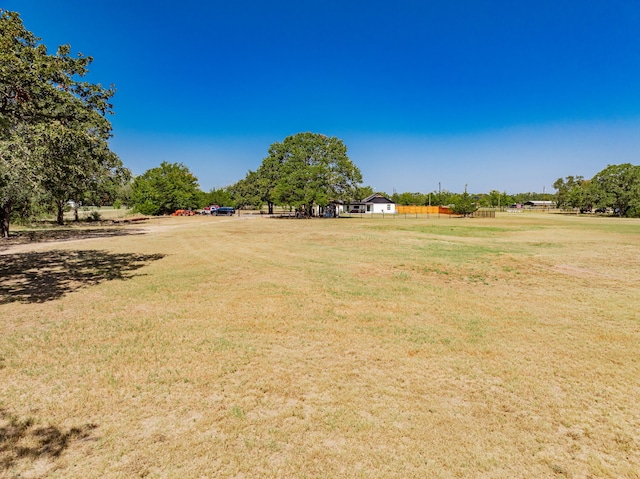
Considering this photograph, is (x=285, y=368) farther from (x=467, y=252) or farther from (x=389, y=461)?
(x=467, y=252)

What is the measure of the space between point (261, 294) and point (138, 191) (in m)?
66.3

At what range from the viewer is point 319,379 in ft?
17.6

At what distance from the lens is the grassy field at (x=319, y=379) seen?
12.1ft

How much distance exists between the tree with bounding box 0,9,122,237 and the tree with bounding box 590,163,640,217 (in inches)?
3524

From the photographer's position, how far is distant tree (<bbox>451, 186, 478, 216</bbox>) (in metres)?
69.4

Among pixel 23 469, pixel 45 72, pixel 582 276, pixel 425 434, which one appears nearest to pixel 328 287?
pixel 425 434

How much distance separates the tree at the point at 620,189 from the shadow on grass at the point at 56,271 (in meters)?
87.3

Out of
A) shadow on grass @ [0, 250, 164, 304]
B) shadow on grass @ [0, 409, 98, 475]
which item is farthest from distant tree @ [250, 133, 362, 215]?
shadow on grass @ [0, 409, 98, 475]

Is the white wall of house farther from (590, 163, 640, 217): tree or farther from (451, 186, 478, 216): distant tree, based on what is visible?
(590, 163, 640, 217): tree

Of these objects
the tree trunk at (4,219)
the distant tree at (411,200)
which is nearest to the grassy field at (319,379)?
the tree trunk at (4,219)

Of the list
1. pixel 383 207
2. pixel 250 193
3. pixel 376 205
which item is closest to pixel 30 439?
pixel 250 193

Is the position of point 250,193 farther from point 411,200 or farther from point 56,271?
point 411,200

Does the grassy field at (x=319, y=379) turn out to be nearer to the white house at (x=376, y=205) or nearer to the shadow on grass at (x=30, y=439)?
the shadow on grass at (x=30, y=439)

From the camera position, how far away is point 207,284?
38.1ft
